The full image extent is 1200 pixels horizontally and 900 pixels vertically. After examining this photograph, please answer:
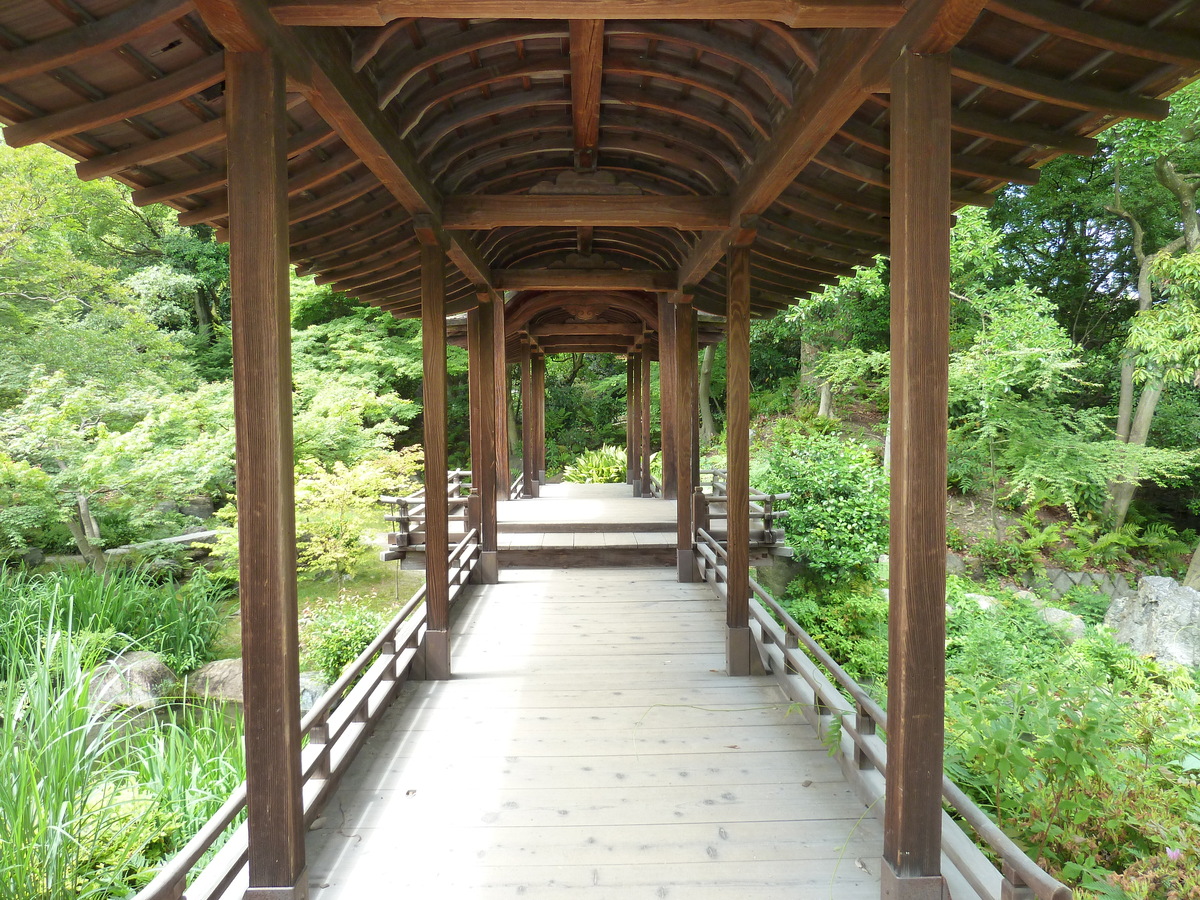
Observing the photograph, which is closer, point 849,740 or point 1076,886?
point 1076,886

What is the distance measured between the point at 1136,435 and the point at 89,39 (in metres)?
15.9

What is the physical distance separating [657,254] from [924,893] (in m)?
5.67

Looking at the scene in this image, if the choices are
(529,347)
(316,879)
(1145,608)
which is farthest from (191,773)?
(1145,608)

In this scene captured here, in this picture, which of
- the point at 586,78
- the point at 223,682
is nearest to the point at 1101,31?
the point at 586,78

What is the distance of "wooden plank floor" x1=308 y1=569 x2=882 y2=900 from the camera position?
2.59 m

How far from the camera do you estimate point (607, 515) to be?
911 cm

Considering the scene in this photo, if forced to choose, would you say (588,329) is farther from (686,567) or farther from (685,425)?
(686,567)

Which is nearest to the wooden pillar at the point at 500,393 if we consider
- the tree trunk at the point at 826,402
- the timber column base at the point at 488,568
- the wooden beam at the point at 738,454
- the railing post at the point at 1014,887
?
the timber column base at the point at 488,568

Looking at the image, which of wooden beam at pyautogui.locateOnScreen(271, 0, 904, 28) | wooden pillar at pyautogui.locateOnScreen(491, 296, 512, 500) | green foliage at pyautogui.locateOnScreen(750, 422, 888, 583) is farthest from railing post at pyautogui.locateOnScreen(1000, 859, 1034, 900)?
wooden pillar at pyautogui.locateOnScreen(491, 296, 512, 500)

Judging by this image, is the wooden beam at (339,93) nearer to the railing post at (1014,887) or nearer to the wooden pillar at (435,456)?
the wooden pillar at (435,456)

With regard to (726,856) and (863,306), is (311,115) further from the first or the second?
(863,306)

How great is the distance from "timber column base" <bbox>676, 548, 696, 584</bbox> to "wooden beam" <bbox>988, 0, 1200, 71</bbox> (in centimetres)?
545

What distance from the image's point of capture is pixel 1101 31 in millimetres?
1960

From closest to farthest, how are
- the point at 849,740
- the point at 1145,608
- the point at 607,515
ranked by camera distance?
the point at 849,740, the point at 607,515, the point at 1145,608
